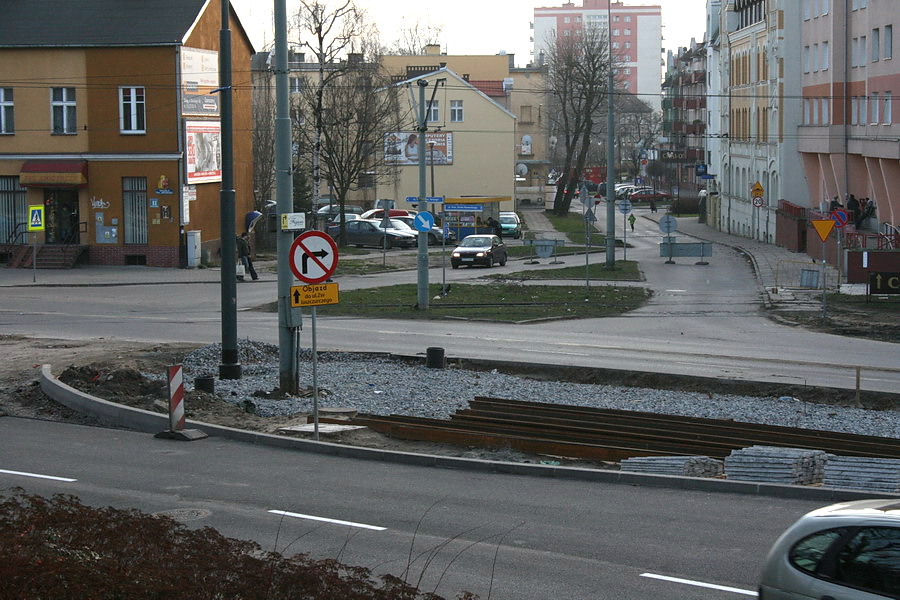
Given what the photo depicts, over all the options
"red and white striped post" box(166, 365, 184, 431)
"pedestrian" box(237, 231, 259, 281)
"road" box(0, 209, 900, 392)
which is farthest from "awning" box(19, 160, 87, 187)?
"red and white striped post" box(166, 365, 184, 431)

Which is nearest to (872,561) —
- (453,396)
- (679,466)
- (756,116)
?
(679,466)

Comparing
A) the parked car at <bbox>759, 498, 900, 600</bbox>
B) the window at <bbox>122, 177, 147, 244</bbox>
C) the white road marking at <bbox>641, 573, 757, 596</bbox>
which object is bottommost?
the white road marking at <bbox>641, 573, 757, 596</bbox>

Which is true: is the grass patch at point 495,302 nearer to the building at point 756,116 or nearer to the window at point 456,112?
the building at point 756,116

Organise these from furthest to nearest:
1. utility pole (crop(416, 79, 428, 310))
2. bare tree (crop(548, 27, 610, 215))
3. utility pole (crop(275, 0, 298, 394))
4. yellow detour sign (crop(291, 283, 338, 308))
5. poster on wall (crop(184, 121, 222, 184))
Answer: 1. bare tree (crop(548, 27, 610, 215))
2. poster on wall (crop(184, 121, 222, 184))
3. utility pole (crop(416, 79, 428, 310))
4. utility pole (crop(275, 0, 298, 394))
5. yellow detour sign (crop(291, 283, 338, 308))

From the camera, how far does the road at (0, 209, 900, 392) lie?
20953mm

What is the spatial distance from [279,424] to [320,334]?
1064 cm

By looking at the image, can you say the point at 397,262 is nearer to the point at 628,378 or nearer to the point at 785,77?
the point at 785,77

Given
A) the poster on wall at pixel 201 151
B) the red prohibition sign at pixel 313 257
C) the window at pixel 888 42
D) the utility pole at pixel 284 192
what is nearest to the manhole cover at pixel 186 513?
the red prohibition sign at pixel 313 257

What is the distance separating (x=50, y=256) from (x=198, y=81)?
29.6ft

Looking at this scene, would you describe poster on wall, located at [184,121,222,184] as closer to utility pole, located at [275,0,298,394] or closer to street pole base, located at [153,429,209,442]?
utility pole, located at [275,0,298,394]

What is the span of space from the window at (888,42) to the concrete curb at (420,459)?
37950 mm

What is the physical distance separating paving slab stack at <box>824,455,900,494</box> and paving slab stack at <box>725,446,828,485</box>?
225 mm

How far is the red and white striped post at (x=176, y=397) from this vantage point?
14109 mm

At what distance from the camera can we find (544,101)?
374ft
